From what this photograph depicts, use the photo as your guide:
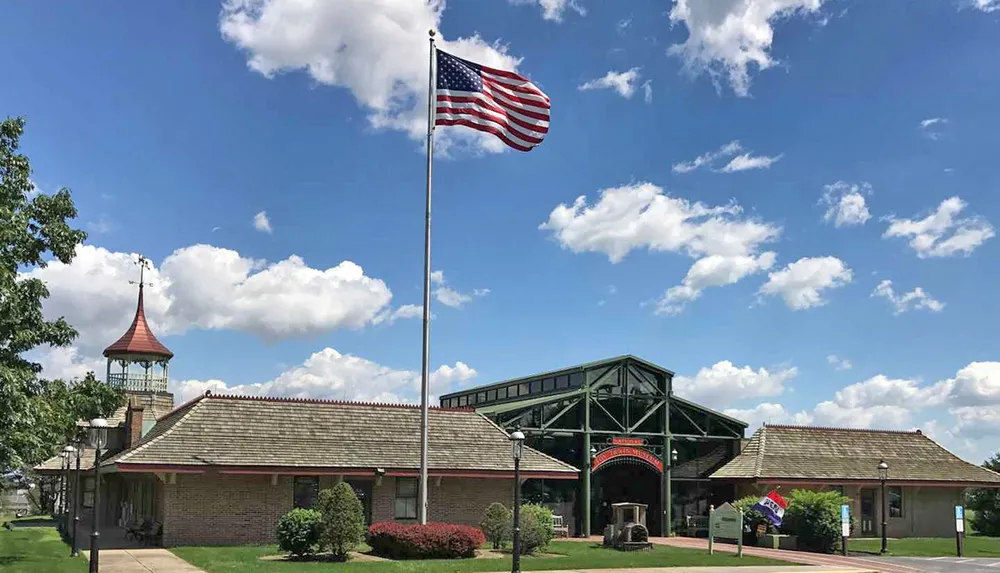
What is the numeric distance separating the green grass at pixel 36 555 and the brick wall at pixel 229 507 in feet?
10.0

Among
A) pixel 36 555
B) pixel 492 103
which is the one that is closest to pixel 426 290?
pixel 492 103

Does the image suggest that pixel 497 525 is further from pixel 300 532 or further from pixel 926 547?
pixel 926 547

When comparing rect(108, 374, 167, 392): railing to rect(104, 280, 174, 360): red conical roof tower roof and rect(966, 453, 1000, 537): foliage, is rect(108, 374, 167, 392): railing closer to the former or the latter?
rect(104, 280, 174, 360): red conical roof tower roof

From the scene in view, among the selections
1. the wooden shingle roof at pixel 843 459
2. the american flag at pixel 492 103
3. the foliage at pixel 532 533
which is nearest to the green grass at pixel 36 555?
the foliage at pixel 532 533

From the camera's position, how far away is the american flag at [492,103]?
2191 centimetres

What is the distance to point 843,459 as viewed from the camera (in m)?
38.5

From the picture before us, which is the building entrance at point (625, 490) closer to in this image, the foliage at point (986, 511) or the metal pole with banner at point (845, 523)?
the metal pole with banner at point (845, 523)

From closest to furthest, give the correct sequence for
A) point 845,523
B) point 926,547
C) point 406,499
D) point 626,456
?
point 845,523
point 406,499
point 926,547
point 626,456

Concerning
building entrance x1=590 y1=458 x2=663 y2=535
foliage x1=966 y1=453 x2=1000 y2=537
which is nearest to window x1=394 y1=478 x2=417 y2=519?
building entrance x1=590 y1=458 x2=663 y2=535

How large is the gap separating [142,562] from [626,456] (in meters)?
19.1

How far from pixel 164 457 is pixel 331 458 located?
5.08m

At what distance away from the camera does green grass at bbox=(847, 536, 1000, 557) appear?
30614 mm

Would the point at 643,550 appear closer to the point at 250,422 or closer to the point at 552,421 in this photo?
the point at 552,421

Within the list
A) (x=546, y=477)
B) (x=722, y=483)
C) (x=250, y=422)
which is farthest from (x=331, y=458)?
(x=722, y=483)
